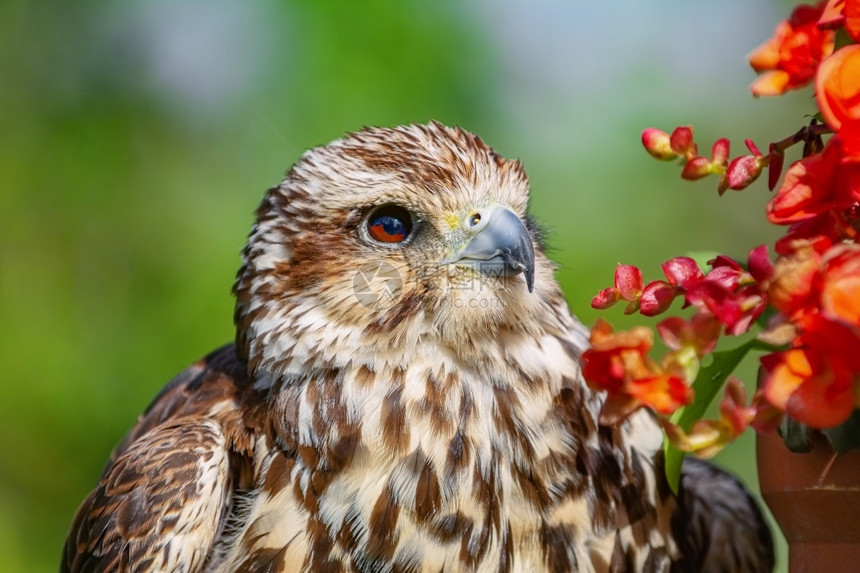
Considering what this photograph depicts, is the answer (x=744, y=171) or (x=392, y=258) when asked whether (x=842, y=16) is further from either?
(x=392, y=258)

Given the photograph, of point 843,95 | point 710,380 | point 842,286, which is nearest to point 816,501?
point 710,380

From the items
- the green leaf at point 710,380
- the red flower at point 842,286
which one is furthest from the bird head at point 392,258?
the red flower at point 842,286

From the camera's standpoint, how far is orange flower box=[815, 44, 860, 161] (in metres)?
1.26

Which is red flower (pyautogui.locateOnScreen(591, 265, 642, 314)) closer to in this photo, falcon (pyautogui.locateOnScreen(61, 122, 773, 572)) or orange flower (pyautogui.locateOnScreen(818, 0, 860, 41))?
orange flower (pyautogui.locateOnScreen(818, 0, 860, 41))

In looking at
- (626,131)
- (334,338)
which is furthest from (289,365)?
(626,131)

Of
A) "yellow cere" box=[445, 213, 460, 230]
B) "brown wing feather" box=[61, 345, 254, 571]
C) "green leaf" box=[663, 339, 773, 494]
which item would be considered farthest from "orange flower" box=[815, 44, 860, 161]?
"brown wing feather" box=[61, 345, 254, 571]

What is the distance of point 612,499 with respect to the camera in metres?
2.29

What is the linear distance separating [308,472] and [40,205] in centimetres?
545

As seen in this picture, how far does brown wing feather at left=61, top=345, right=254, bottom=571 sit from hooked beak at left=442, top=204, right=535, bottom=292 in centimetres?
71

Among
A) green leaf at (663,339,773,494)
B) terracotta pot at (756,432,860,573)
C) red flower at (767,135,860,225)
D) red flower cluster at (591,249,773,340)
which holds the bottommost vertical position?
terracotta pot at (756,432,860,573)

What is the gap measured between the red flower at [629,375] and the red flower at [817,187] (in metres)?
0.26

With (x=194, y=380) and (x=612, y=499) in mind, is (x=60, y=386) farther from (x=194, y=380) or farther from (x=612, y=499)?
(x=612, y=499)

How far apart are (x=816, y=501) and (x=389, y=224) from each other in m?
1.23

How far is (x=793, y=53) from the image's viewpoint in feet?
4.85
